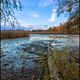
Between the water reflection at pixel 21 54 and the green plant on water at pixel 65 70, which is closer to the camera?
the green plant on water at pixel 65 70

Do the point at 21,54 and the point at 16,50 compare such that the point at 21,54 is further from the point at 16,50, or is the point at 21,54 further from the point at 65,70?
the point at 65,70

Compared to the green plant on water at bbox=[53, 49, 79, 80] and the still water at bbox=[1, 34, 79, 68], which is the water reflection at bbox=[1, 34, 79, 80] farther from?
the green plant on water at bbox=[53, 49, 79, 80]

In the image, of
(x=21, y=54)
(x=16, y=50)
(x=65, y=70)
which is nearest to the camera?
(x=65, y=70)

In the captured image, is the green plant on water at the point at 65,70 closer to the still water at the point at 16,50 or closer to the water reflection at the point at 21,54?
the water reflection at the point at 21,54

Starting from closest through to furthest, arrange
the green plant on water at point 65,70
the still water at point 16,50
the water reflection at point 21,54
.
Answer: the green plant on water at point 65,70 → the water reflection at point 21,54 → the still water at point 16,50

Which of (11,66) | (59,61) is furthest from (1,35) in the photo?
(59,61)

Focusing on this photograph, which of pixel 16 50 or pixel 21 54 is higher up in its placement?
pixel 16 50

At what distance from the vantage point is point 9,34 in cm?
3425

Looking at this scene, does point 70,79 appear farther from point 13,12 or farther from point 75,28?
point 13,12

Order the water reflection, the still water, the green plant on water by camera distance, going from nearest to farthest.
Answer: the green plant on water, the water reflection, the still water

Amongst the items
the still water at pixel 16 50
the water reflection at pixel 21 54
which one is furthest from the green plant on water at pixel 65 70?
the still water at pixel 16 50

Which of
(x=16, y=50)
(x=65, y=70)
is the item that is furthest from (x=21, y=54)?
(x=65, y=70)

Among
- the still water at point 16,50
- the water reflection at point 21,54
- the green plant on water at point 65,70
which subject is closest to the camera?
the green plant on water at point 65,70

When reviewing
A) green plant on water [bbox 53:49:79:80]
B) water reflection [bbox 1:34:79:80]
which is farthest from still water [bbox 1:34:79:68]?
green plant on water [bbox 53:49:79:80]
